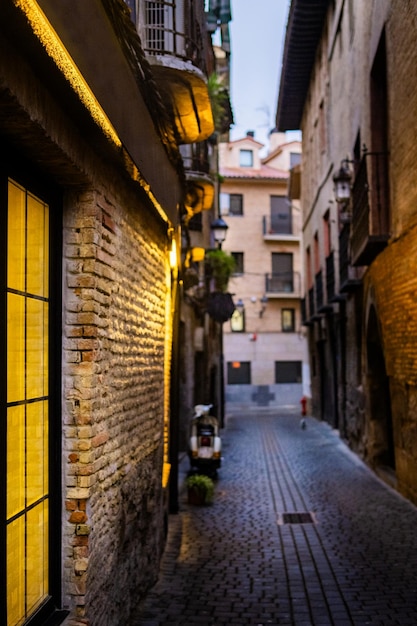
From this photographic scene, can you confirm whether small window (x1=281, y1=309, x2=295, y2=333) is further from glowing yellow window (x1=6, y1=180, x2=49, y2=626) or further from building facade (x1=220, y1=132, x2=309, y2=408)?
glowing yellow window (x1=6, y1=180, x2=49, y2=626)

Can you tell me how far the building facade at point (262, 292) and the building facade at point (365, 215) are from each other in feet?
42.1

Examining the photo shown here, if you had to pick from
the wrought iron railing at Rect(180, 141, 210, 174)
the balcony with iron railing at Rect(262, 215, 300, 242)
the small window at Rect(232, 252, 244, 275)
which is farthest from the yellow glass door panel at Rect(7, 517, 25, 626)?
the balcony with iron railing at Rect(262, 215, 300, 242)

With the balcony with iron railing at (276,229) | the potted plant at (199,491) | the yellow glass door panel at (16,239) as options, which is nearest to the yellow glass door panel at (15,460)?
the yellow glass door panel at (16,239)

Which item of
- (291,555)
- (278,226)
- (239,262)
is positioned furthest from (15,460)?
(278,226)

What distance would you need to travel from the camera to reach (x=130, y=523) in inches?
219

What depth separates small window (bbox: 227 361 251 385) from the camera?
3678 centimetres

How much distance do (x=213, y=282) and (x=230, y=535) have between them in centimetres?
1318

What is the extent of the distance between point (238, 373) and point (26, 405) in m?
33.4

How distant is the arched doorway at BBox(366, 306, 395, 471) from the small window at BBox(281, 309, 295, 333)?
2430cm

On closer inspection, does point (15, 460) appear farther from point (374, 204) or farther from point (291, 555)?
point (374, 204)

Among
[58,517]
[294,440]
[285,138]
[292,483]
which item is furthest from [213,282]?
[285,138]

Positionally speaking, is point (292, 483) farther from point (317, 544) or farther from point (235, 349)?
point (235, 349)

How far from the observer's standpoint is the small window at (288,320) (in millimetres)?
38000

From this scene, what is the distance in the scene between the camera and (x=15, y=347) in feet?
11.9
